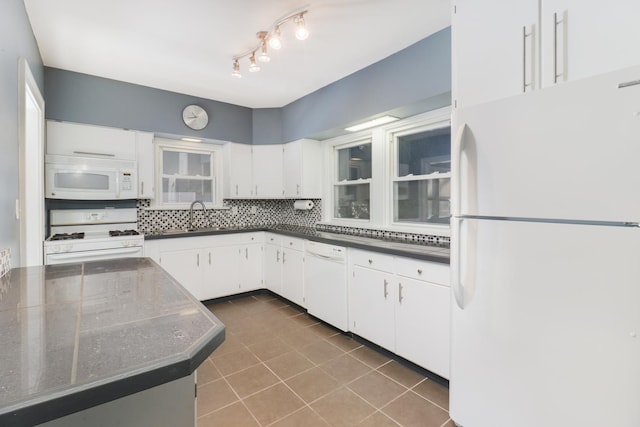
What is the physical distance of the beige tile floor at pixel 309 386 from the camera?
1.76 meters

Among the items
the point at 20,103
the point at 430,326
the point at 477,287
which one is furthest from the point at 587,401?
the point at 20,103

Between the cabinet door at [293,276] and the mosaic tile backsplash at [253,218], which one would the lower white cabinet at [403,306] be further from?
the cabinet door at [293,276]

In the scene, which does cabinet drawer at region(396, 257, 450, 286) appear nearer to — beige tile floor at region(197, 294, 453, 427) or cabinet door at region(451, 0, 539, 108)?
beige tile floor at region(197, 294, 453, 427)

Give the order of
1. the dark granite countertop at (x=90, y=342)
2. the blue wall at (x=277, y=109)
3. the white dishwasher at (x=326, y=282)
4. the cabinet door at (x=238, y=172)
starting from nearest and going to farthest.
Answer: the dark granite countertop at (x=90, y=342), the blue wall at (x=277, y=109), the white dishwasher at (x=326, y=282), the cabinet door at (x=238, y=172)

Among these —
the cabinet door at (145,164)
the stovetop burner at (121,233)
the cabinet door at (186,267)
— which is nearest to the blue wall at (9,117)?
the stovetop burner at (121,233)

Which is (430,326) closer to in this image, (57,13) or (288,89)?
(288,89)

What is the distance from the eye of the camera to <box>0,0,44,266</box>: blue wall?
1488 mm

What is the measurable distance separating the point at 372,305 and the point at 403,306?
1.08ft

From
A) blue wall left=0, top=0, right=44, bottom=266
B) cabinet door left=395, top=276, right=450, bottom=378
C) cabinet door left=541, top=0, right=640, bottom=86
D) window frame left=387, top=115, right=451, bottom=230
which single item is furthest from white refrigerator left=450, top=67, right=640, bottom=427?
blue wall left=0, top=0, right=44, bottom=266

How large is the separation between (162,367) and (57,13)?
2697mm

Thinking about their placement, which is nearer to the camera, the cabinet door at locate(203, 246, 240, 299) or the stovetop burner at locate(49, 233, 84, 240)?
the stovetop burner at locate(49, 233, 84, 240)

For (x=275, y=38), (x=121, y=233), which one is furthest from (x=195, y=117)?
(x=275, y=38)

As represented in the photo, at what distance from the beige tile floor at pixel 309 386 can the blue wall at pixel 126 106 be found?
96.8 inches

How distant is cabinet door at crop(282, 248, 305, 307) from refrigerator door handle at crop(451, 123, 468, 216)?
2.09 m
